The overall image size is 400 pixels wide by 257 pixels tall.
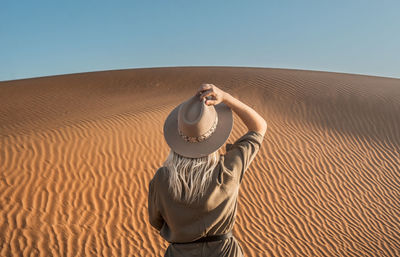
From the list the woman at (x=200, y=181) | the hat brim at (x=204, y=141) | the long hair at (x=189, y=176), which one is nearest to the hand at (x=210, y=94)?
the woman at (x=200, y=181)

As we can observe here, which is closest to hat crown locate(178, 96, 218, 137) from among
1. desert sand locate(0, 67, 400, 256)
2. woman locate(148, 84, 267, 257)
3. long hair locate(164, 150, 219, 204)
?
woman locate(148, 84, 267, 257)

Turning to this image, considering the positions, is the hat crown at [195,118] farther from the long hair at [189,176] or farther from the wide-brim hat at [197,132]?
the long hair at [189,176]

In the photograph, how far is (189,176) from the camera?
1810 mm

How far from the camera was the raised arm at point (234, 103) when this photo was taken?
1.92 meters

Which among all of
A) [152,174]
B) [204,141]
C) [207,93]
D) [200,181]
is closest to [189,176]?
[200,181]

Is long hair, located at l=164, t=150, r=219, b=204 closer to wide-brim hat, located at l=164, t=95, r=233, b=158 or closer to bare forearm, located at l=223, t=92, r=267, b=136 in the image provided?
wide-brim hat, located at l=164, t=95, r=233, b=158

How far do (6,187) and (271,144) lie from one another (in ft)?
22.5

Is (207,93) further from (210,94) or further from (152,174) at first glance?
(152,174)

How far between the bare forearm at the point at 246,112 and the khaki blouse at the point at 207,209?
0.14 meters

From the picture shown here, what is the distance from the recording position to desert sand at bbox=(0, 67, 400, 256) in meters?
7.03

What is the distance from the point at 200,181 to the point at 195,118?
0.32 meters

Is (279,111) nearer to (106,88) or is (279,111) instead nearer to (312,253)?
(312,253)

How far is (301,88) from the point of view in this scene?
16984 millimetres

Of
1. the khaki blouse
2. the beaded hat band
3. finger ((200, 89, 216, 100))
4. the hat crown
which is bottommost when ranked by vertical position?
the khaki blouse
